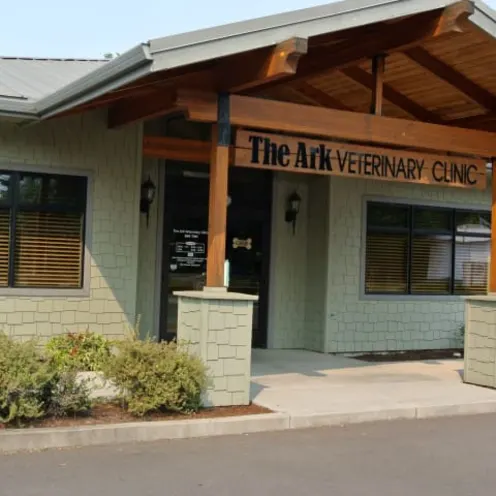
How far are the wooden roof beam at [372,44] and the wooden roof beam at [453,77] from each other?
1.84 ft

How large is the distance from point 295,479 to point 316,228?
7.96m

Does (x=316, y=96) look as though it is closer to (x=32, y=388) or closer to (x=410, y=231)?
(x=410, y=231)

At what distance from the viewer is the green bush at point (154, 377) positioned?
7.39 meters

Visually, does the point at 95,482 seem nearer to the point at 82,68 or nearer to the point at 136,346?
the point at 136,346

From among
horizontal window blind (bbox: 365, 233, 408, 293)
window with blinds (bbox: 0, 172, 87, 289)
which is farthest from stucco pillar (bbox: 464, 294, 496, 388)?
window with blinds (bbox: 0, 172, 87, 289)

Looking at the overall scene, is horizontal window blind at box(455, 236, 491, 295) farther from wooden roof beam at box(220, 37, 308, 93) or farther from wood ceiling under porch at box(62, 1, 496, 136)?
wooden roof beam at box(220, 37, 308, 93)

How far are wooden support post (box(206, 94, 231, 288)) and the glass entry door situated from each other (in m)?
3.81

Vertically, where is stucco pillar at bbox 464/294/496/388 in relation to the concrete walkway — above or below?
above

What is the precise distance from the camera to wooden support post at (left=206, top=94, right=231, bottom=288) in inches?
329

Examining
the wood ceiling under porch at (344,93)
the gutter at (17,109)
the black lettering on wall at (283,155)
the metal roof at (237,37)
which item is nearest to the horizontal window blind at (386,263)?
the wood ceiling under porch at (344,93)

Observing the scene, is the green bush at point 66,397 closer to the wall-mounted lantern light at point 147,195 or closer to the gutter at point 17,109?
the gutter at point 17,109

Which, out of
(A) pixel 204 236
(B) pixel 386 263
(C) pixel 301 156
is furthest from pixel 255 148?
(B) pixel 386 263

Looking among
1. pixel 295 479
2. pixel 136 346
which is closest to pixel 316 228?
pixel 136 346

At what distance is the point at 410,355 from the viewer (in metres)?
13.8
